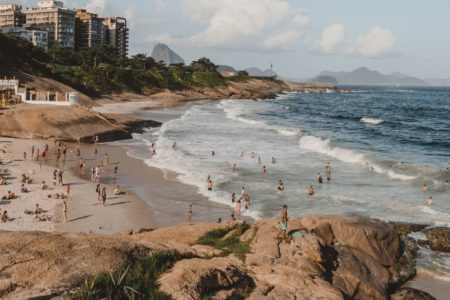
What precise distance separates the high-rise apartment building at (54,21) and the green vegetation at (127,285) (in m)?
155

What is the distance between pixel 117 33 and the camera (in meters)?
193

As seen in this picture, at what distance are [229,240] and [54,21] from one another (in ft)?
523

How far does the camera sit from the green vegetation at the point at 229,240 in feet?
51.9

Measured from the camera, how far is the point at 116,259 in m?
12.3

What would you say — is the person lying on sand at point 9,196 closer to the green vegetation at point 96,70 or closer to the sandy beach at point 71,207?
the sandy beach at point 71,207

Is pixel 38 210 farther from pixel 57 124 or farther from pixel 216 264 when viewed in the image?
pixel 57 124

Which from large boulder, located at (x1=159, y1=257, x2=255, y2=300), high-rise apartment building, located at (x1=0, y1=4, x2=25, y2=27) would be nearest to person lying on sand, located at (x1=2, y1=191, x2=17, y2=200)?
large boulder, located at (x1=159, y1=257, x2=255, y2=300)

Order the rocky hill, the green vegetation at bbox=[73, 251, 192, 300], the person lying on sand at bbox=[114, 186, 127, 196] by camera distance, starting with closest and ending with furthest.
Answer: the green vegetation at bbox=[73, 251, 192, 300]
the rocky hill
the person lying on sand at bbox=[114, 186, 127, 196]

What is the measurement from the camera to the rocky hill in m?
11.1

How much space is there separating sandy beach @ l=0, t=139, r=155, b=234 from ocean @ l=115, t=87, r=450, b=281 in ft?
18.9

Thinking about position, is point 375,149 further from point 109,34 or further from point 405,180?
point 109,34

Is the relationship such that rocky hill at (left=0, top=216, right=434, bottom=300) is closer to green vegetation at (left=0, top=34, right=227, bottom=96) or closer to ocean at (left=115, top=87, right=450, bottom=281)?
ocean at (left=115, top=87, right=450, bottom=281)

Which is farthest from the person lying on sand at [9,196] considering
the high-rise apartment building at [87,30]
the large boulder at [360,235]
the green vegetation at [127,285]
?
the high-rise apartment building at [87,30]

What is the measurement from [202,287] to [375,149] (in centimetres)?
4470
